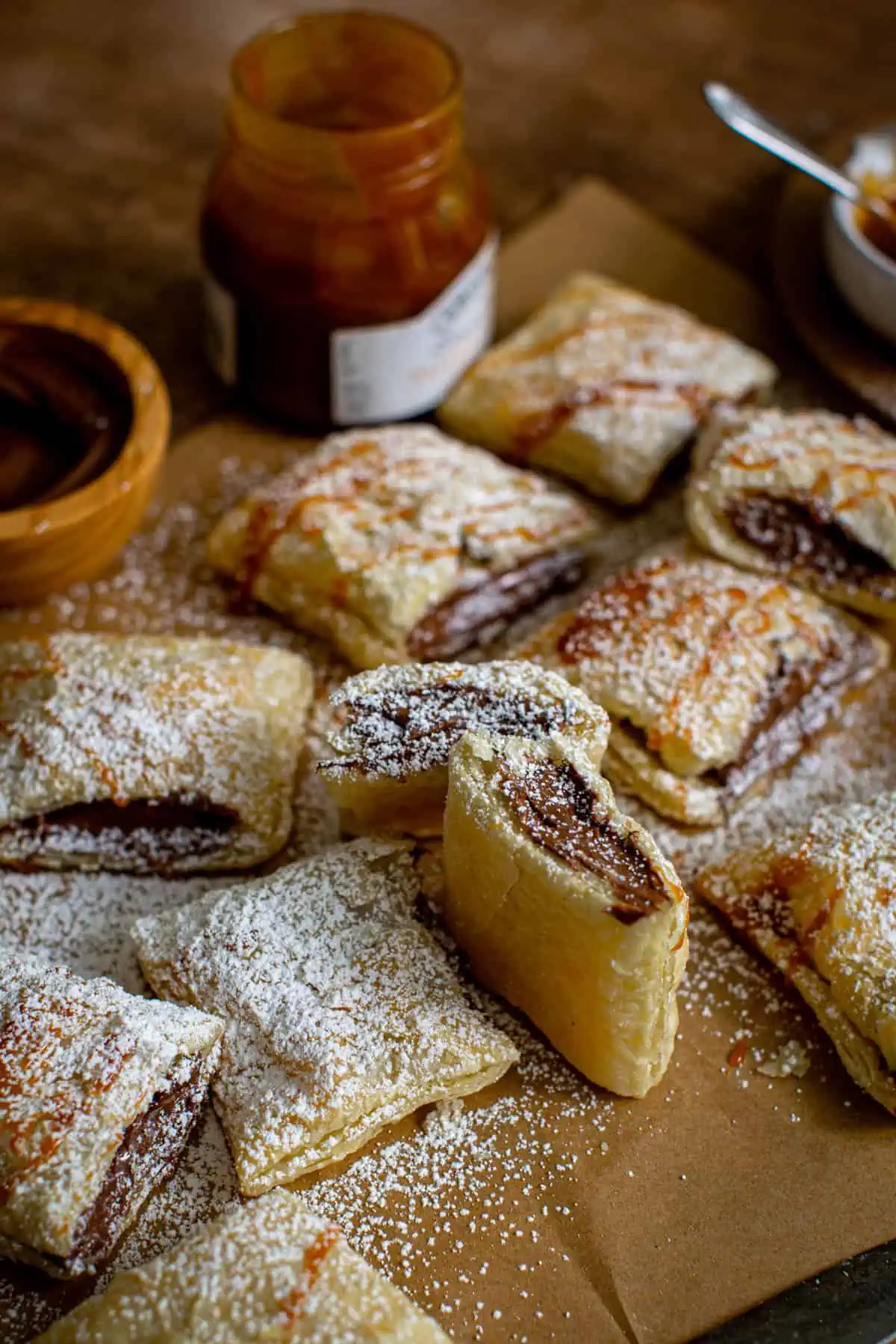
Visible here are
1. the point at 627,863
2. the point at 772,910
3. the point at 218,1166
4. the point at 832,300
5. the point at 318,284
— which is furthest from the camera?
the point at 832,300

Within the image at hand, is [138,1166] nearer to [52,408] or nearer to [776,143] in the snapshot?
[52,408]

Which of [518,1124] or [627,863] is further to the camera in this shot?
[518,1124]

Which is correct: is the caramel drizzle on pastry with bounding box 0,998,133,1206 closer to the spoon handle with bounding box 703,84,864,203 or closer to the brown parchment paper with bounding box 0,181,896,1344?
the brown parchment paper with bounding box 0,181,896,1344

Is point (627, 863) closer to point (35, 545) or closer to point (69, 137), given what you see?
point (35, 545)

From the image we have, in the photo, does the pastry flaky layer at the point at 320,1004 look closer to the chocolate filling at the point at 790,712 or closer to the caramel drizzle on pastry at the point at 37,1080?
the caramel drizzle on pastry at the point at 37,1080

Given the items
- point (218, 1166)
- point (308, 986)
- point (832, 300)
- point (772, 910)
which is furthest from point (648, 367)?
point (218, 1166)

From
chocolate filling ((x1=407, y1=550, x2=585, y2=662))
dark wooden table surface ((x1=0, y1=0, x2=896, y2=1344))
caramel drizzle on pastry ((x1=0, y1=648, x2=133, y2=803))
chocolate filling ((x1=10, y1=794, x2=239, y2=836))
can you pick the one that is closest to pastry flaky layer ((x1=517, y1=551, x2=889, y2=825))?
chocolate filling ((x1=407, y1=550, x2=585, y2=662))

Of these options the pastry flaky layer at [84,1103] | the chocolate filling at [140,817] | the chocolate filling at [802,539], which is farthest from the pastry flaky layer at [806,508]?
the pastry flaky layer at [84,1103]
